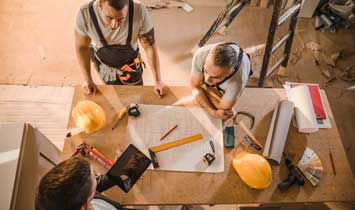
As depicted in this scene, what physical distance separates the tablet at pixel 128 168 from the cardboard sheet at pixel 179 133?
39 millimetres

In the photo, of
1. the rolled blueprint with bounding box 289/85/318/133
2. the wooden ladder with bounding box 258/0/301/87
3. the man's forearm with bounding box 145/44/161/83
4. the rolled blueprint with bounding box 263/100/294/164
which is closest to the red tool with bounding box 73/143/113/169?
the man's forearm with bounding box 145/44/161/83

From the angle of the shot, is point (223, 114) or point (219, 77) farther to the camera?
point (223, 114)

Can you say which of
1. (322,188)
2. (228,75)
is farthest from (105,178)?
(322,188)

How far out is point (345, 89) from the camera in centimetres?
291

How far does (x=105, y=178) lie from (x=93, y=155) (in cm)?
14

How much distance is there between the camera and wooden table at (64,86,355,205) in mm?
1469

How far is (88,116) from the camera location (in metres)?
1.56

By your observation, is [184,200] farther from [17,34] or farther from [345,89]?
[17,34]

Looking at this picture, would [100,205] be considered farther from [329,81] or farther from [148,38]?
[329,81]

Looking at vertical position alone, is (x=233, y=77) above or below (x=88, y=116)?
above

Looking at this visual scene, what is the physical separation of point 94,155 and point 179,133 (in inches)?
18.5

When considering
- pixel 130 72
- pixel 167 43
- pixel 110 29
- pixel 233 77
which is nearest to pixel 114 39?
pixel 110 29

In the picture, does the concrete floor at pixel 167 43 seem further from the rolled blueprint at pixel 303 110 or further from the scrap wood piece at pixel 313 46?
the rolled blueprint at pixel 303 110

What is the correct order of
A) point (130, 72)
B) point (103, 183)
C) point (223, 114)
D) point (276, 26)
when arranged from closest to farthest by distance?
point (103, 183) → point (223, 114) → point (130, 72) → point (276, 26)
